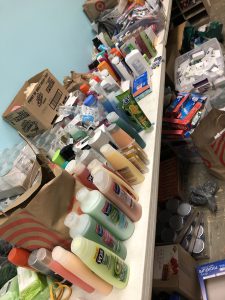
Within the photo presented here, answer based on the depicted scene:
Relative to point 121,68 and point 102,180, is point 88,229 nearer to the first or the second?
point 102,180

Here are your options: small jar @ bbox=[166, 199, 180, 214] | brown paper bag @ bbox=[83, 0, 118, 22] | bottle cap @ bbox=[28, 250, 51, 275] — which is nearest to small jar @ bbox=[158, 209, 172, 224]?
small jar @ bbox=[166, 199, 180, 214]

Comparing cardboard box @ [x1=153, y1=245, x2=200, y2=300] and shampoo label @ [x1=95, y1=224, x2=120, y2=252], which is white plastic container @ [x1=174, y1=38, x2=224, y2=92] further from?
shampoo label @ [x1=95, y1=224, x2=120, y2=252]

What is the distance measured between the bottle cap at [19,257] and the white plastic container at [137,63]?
1.15 m

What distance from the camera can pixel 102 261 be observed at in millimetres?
798

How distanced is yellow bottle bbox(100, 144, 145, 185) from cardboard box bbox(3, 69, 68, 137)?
69 centimetres

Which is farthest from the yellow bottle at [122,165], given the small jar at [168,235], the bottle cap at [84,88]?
the bottle cap at [84,88]

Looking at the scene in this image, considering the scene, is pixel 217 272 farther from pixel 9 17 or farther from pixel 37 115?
pixel 9 17

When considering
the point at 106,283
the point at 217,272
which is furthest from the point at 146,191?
the point at 217,272

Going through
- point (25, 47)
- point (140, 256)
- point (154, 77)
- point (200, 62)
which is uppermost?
point (25, 47)

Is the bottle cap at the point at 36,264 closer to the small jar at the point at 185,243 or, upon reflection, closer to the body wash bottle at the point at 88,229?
the body wash bottle at the point at 88,229

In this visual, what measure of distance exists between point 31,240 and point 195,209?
1.12m

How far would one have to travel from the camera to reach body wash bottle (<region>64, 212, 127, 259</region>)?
0.82 meters

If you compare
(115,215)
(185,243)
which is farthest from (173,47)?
(115,215)

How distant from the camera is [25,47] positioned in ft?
5.98
